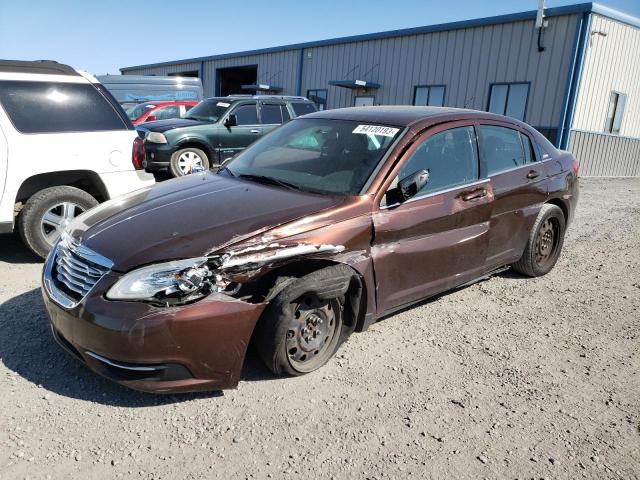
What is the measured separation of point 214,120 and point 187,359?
8132mm

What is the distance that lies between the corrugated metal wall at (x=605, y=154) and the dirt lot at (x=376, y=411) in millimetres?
12058

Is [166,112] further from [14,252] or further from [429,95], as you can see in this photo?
[429,95]

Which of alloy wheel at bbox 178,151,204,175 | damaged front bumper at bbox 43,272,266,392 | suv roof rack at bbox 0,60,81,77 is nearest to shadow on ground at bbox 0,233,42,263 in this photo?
suv roof rack at bbox 0,60,81,77

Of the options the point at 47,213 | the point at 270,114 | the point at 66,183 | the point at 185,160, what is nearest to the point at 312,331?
the point at 47,213

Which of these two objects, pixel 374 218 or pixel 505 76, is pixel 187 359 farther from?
pixel 505 76

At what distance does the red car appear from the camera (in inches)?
494

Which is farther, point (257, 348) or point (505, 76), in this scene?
point (505, 76)

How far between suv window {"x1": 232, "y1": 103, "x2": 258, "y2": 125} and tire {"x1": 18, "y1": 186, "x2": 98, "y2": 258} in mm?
5539

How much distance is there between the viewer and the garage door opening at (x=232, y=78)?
2773cm

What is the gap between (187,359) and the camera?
254 centimetres

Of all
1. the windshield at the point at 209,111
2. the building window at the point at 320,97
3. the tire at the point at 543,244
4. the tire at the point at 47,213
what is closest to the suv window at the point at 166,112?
the windshield at the point at 209,111

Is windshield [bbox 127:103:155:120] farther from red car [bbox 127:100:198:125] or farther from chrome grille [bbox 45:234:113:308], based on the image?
chrome grille [bbox 45:234:113:308]

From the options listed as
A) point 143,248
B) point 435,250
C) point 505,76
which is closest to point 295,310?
point 143,248

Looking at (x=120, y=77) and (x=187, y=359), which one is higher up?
(x=120, y=77)
